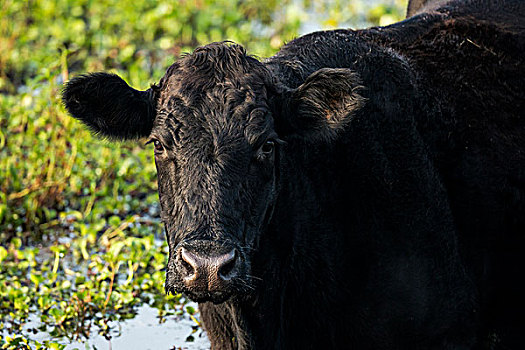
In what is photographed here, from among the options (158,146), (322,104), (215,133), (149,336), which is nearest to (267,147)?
(215,133)

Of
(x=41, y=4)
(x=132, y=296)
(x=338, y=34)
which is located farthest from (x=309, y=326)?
(x=41, y=4)

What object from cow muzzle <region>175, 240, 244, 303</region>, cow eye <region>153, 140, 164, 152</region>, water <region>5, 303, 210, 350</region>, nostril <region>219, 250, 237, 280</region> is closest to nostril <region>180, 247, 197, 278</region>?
cow muzzle <region>175, 240, 244, 303</region>

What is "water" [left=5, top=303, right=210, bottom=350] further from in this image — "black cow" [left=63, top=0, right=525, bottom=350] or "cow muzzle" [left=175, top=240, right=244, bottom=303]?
"cow muzzle" [left=175, top=240, right=244, bottom=303]

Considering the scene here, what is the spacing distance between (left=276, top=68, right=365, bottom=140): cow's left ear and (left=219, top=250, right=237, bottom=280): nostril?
832 mm

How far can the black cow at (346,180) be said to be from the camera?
389cm

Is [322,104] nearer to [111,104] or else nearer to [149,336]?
[111,104]

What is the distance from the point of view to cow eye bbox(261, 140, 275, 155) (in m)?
3.99

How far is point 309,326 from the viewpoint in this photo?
448 centimetres

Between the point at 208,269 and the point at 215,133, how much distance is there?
0.66m

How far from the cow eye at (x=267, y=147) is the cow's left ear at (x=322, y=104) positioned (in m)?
0.19

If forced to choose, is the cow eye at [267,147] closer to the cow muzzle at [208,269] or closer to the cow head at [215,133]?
the cow head at [215,133]

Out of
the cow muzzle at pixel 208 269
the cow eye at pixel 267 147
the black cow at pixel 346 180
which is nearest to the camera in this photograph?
the cow muzzle at pixel 208 269

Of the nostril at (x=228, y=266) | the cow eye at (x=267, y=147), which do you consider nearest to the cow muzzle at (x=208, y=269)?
the nostril at (x=228, y=266)

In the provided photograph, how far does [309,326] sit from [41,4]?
808 cm
